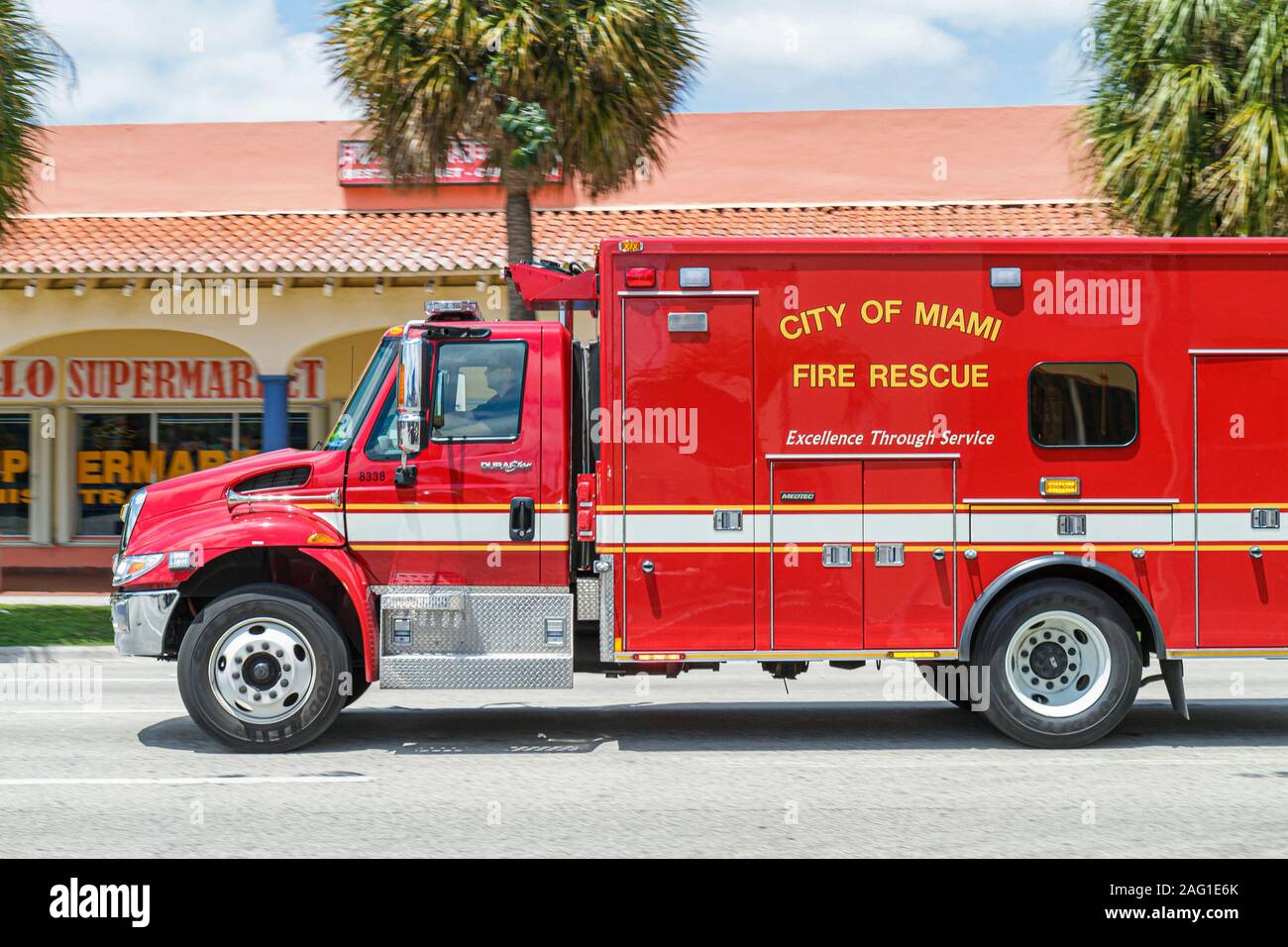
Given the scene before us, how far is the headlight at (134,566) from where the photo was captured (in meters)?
8.19

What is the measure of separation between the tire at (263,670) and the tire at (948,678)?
379cm

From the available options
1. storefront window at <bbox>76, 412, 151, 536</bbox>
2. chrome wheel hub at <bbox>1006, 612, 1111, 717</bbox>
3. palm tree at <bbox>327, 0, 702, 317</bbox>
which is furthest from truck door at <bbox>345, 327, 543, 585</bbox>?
storefront window at <bbox>76, 412, 151, 536</bbox>

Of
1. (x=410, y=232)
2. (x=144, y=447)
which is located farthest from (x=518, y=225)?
(x=144, y=447)

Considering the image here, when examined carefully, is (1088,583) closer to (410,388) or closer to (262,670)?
(410,388)

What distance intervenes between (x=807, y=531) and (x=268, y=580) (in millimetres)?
3444

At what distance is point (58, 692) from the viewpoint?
1134 cm

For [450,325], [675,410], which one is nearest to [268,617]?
[450,325]

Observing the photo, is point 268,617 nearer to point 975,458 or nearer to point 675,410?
point 675,410

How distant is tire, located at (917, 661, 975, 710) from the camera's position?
8.70 metres

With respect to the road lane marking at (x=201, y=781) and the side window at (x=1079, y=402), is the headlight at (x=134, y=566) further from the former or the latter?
the side window at (x=1079, y=402)

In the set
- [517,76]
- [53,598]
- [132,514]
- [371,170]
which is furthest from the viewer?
[371,170]

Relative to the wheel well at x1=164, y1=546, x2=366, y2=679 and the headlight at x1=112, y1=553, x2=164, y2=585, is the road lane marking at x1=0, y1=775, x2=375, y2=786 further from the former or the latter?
the headlight at x1=112, y1=553, x2=164, y2=585

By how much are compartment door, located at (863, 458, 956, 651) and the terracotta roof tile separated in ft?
36.4

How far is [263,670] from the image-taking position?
26.7ft
